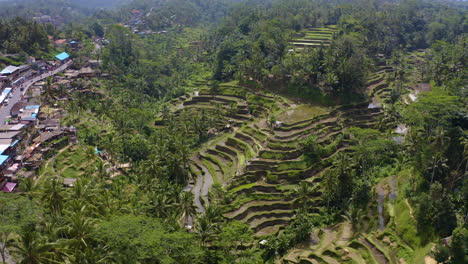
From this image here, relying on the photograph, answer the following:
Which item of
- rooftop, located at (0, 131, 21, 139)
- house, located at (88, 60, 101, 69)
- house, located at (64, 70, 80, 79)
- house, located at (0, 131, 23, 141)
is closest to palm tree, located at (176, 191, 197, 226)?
house, located at (0, 131, 23, 141)

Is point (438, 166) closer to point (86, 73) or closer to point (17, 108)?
point (17, 108)

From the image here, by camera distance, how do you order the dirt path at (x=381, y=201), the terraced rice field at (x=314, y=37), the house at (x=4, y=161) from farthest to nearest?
the terraced rice field at (x=314, y=37)
the house at (x=4, y=161)
the dirt path at (x=381, y=201)

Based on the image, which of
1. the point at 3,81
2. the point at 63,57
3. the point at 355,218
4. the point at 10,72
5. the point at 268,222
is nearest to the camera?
the point at 355,218

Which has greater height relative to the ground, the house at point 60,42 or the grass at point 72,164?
the house at point 60,42

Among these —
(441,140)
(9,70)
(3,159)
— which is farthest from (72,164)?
(441,140)

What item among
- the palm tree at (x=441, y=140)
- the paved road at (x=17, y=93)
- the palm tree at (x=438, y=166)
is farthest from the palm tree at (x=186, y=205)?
the paved road at (x=17, y=93)

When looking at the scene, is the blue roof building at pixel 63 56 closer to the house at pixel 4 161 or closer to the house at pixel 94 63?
the house at pixel 94 63
